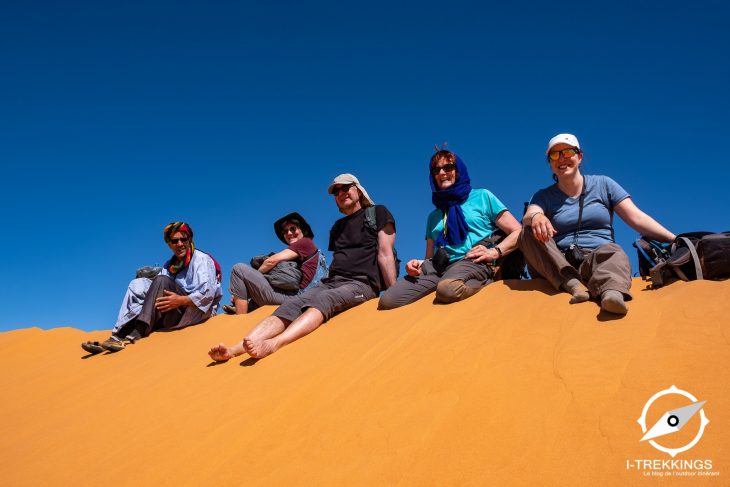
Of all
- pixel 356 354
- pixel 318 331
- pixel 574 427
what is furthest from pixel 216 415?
pixel 574 427

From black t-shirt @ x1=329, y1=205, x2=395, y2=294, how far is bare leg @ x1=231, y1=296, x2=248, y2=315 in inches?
54.7

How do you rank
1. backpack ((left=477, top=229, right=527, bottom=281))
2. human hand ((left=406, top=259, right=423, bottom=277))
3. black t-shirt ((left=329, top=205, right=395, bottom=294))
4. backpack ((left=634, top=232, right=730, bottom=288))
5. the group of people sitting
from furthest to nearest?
black t-shirt ((left=329, top=205, right=395, bottom=294)) → human hand ((left=406, top=259, right=423, bottom=277)) → backpack ((left=477, top=229, right=527, bottom=281)) → the group of people sitting → backpack ((left=634, top=232, right=730, bottom=288))

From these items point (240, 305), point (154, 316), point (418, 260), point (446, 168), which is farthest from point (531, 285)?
point (154, 316)

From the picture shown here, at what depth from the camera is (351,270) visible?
550 cm

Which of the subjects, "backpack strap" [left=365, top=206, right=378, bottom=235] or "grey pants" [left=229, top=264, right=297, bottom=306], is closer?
"backpack strap" [left=365, top=206, right=378, bottom=235]

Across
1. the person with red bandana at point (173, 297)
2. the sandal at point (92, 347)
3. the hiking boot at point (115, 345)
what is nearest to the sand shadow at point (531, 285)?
the person with red bandana at point (173, 297)

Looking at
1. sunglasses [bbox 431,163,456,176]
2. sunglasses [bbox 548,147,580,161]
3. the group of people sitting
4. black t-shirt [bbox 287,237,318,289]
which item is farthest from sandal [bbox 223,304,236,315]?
sunglasses [bbox 548,147,580,161]

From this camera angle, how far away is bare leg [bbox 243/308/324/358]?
4301mm

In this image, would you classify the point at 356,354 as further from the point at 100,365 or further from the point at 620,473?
the point at 100,365

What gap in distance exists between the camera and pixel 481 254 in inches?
189

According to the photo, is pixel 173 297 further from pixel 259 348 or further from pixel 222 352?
pixel 259 348

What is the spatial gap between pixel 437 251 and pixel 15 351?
615 cm

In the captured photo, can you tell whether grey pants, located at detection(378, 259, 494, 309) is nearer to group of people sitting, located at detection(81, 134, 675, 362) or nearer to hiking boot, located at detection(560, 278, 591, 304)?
group of people sitting, located at detection(81, 134, 675, 362)

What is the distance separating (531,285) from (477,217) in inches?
43.0
